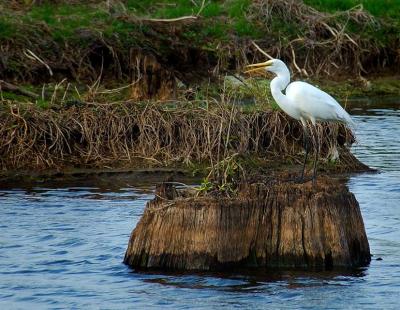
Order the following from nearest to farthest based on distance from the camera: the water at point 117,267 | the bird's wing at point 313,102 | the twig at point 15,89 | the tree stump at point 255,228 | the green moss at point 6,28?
the water at point 117,267
the tree stump at point 255,228
the bird's wing at point 313,102
the twig at point 15,89
the green moss at point 6,28

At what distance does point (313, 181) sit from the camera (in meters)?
11.3

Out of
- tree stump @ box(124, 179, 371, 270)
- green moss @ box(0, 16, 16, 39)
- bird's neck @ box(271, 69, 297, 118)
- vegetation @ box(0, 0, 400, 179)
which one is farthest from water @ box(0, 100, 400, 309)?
green moss @ box(0, 16, 16, 39)

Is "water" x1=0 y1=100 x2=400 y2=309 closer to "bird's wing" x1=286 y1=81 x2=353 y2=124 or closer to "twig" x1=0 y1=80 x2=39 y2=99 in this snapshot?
"bird's wing" x1=286 y1=81 x2=353 y2=124

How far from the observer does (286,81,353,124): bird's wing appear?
519 inches

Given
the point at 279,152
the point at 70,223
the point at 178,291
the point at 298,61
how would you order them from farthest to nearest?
the point at 298,61, the point at 279,152, the point at 70,223, the point at 178,291

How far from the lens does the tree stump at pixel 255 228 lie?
10836 millimetres

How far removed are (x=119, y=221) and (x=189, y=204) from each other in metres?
3.10

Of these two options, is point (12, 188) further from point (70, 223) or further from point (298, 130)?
point (298, 130)

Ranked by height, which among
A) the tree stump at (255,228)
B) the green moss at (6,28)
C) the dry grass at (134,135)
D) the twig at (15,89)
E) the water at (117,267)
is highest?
the green moss at (6,28)

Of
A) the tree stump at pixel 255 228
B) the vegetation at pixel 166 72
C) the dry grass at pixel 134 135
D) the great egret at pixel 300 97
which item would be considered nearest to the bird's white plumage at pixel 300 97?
the great egret at pixel 300 97

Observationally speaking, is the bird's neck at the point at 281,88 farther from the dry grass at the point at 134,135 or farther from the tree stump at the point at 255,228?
the dry grass at the point at 134,135

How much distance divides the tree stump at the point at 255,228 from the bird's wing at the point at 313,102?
7.11ft

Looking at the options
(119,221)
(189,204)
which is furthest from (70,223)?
(189,204)

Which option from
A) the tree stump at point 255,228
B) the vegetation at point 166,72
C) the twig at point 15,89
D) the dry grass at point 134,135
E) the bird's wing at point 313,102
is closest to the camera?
the tree stump at point 255,228
